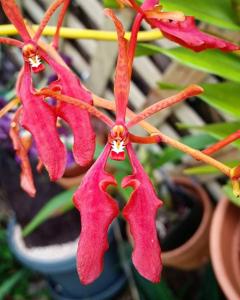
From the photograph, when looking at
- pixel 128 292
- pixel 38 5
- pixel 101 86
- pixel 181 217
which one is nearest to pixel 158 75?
pixel 101 86

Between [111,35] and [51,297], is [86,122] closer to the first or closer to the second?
[111,35]

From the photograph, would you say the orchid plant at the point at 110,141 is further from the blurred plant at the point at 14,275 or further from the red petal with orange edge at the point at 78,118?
the blurred plant at the point at 14,275

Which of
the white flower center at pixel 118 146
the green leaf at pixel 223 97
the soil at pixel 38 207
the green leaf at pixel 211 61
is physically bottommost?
the soil at pixel 38 207

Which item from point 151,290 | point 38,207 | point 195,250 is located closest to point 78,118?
point 151,290

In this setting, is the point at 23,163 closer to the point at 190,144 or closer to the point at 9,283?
the point at 190,144

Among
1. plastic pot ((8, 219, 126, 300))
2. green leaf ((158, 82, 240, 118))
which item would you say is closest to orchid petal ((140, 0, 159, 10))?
green leaf ((158, 82, 240, 118))

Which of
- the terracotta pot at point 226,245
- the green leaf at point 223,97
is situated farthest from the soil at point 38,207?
the green leaf at point 223,97

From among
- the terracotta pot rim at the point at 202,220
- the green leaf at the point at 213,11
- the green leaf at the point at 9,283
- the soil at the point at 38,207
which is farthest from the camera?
the green leaf at the point at 9,283
